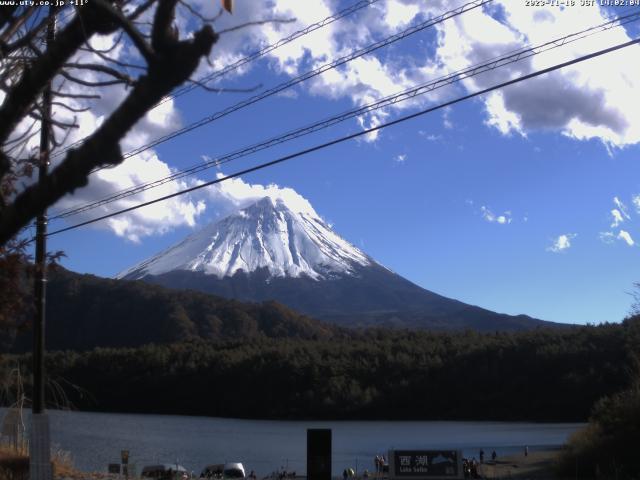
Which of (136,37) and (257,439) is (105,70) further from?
(257,439)

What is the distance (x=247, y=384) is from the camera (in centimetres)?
9438

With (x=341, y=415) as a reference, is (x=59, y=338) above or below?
above

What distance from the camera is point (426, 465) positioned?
19.2m

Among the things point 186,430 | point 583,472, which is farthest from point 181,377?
point 583,472

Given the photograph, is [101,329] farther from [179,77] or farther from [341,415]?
[179,77]

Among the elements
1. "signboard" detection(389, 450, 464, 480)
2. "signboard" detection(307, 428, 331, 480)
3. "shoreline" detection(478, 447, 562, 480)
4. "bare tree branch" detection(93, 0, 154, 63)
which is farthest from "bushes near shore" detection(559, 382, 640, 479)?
"bare tree branch" detection(93, 0, 154, 63)

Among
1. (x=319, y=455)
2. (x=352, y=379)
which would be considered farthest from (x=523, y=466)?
(x=352, y=379)

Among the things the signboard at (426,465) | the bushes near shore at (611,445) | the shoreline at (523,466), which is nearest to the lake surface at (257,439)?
the shoreline at (523,466)

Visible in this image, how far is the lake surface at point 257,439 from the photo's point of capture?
48.5m

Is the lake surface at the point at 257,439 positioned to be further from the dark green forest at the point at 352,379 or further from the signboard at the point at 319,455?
the signboard at the point at 319,455

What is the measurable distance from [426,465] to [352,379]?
76445mm

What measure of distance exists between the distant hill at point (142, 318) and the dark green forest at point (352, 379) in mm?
28174

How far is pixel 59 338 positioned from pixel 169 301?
58.3ft

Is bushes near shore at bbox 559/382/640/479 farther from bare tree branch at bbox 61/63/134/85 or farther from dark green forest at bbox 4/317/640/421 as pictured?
dark green forest at bbox 4/317/640/421
